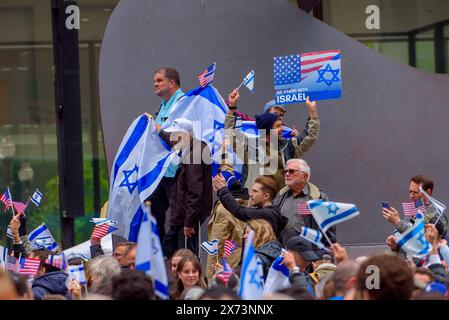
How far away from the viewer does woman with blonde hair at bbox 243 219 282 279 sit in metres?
8.20

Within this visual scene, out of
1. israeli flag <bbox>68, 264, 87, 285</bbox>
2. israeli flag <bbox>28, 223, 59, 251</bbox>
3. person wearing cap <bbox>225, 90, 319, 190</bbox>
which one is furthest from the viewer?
israeli flag <bbox>28, 223, 59, 251</bbox>

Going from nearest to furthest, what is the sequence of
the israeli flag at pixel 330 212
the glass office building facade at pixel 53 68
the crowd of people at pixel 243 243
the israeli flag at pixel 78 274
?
the crowd of people at pixel 243 243 → the israeli flag at pixel 330 212 → the israeli flag at pixel 78 274 → the glass office building facade at pixel 53 68

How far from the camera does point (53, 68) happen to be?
1288 centimetres

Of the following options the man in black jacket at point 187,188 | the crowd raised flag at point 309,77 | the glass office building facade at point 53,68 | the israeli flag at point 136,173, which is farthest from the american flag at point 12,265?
the glass office building facade at point 53,68

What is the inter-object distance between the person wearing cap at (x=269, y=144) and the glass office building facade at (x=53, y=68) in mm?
2658

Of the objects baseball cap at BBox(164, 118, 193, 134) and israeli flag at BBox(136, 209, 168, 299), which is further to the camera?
baseball cap at BBox(164, 118, 193, 134)

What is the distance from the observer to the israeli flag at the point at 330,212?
23.3ft

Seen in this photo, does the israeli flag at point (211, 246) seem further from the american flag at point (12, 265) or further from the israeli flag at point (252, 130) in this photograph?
the american flag at point (12, 265)

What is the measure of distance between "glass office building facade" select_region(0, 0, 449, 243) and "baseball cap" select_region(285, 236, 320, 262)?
470cm

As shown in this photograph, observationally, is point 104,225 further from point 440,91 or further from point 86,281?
point 440,91

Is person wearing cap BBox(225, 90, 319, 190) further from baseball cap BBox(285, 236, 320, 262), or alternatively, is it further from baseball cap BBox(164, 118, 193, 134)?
baseball cap BBox(285, 236, 320, 262)

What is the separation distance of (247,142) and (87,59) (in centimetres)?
327

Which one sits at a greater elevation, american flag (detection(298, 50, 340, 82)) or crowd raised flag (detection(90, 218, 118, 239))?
american flag (detection(298, 50, 340, 82))

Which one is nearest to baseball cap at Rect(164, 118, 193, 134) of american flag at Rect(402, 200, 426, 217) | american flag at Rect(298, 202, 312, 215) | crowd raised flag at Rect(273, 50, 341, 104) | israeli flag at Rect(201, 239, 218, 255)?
crowd raised flag at Rect(273, 50, 341, 104)
